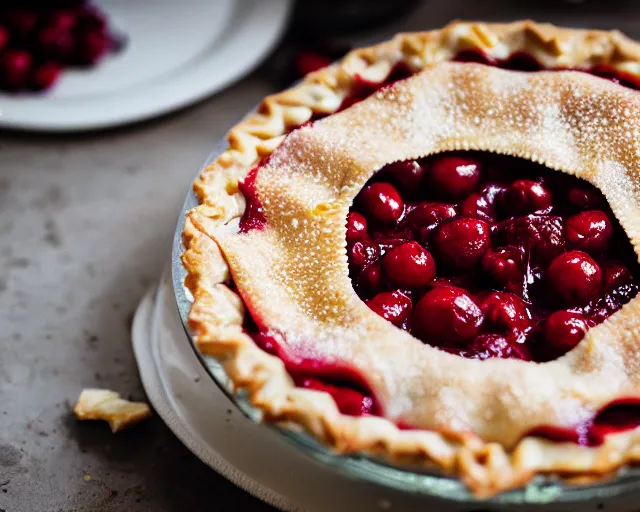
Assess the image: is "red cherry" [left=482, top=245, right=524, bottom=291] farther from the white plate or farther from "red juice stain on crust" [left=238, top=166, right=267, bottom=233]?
the white plate

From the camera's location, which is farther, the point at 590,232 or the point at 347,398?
the point at 590,232

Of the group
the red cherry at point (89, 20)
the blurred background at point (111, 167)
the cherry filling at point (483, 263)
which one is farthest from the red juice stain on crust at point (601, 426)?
the red cherry at point (89, 20)

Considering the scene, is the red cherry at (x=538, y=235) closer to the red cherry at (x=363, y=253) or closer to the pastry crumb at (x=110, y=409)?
the red cherry at (x=363, y=253)

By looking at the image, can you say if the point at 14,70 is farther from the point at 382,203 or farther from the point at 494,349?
the point at 494,349

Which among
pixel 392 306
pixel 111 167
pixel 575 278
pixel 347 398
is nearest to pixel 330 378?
pixel 347 398

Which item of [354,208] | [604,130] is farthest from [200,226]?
[604,130]

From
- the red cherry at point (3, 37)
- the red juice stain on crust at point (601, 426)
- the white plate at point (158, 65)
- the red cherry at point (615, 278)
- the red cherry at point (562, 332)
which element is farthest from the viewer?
the red cherry at point (3, 37)
